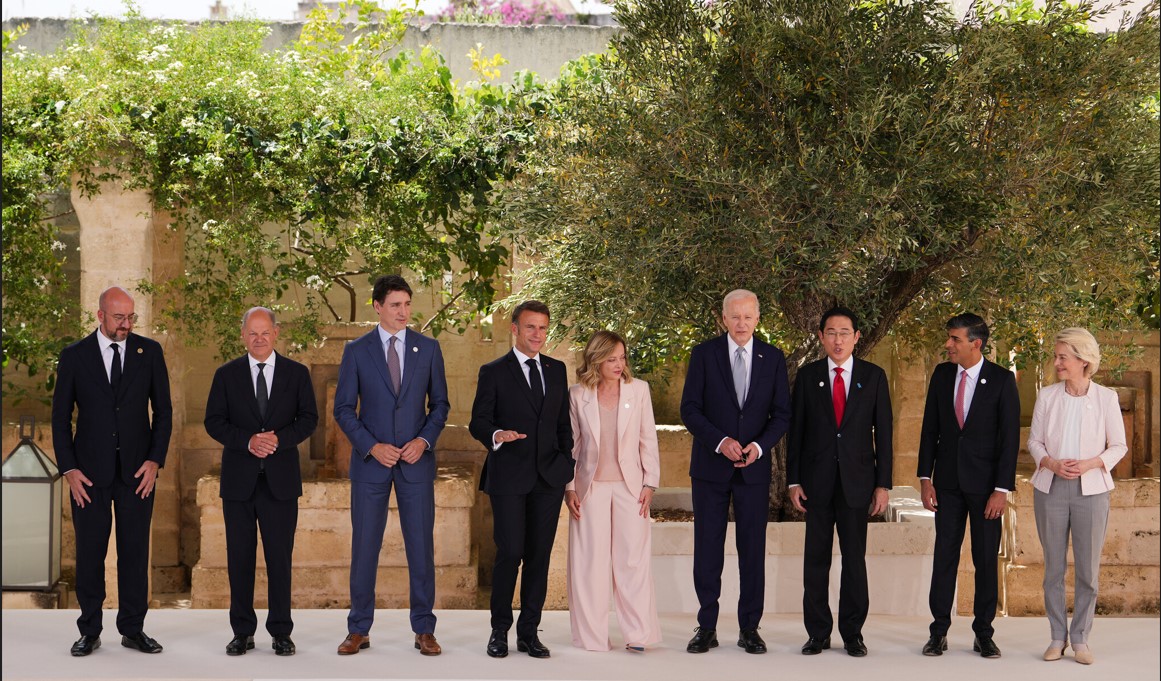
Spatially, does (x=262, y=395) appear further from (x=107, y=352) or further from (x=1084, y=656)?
(x=1084, y=656)

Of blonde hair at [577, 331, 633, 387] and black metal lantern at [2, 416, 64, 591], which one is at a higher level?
blonde hair at [577, 331, 633, 387]

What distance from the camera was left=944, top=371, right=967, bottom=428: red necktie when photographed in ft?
16.5

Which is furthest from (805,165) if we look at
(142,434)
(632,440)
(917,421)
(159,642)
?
(917,421)

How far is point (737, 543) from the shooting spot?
5.09 metres

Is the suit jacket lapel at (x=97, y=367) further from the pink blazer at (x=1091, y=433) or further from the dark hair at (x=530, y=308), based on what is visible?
the pink blazer at (x=1091, y=433)

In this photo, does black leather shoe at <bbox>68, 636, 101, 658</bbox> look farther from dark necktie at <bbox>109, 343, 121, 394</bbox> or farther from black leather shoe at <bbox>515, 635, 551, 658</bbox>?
black leather shoe at <bbox>515, 635, 551, 658</bbox>

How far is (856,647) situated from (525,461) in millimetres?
1739

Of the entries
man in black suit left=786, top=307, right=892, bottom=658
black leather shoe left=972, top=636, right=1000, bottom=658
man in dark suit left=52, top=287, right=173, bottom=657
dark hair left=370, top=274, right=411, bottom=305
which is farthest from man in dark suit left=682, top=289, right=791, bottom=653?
man in dark suit left=52, top=287, right=173, bottom=657

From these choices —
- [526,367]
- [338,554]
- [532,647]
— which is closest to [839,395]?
[526,367]

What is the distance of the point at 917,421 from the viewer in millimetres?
9477

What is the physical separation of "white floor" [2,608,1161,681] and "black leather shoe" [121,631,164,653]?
0.15 ft

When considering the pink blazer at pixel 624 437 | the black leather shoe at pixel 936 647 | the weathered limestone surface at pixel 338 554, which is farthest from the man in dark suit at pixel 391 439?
the weathered limestone surface at pixel 338 554

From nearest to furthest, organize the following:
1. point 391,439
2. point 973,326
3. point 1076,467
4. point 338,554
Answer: point 1076,467
point 391,439
point 973,326
point 338,554

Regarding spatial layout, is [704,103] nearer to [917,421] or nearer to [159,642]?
[159,642]
